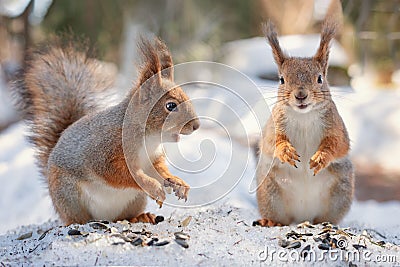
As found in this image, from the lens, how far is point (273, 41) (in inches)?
55.6

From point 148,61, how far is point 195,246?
0.43 metres

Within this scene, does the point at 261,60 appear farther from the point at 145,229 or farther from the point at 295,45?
the point at 145,229

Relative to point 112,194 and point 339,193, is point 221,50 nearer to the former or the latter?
point 339,193

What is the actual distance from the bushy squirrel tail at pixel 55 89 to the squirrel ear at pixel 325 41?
2.28 ft

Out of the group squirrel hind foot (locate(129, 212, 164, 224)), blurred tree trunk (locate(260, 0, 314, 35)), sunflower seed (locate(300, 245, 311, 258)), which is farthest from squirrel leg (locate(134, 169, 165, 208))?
blurred tree trunk (locate(260, 0, 314, 35))

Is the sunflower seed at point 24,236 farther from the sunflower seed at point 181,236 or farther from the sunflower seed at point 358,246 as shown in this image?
the sunflower seed at point 358,246

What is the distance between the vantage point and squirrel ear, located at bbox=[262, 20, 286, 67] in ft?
4.58

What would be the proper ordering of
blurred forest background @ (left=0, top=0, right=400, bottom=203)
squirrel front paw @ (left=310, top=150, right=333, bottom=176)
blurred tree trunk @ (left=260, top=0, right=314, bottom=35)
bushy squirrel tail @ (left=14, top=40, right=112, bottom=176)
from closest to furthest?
1. squirrel front paw @ (left=310, top=150, right=333, bottom=176)
2. bushy squirrel tail @ (left=14, top=40, right=112, bottom=176)
3. blurred forest background @ (left=0, top=0, right=400, bottom=203)
4. blurred tree trunk @ (left=260, top=0, right=314, bottom=35)

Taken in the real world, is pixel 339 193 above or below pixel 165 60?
below

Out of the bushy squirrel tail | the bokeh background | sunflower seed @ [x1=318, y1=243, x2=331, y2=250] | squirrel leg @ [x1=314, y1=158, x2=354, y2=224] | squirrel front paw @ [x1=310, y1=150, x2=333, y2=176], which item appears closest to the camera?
sunflower seed @ [x1=318, y1=243, x2=331, y2=250]

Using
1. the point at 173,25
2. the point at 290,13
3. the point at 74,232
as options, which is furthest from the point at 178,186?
the point at 290,13

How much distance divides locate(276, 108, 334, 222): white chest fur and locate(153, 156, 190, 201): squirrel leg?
0.30 meters

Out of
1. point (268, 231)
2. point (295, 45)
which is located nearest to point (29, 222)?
point (268, 231)

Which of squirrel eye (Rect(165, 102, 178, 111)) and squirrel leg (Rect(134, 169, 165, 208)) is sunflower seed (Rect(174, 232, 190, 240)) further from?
squirrel eye (Rect(165, 102, 178, 111))
